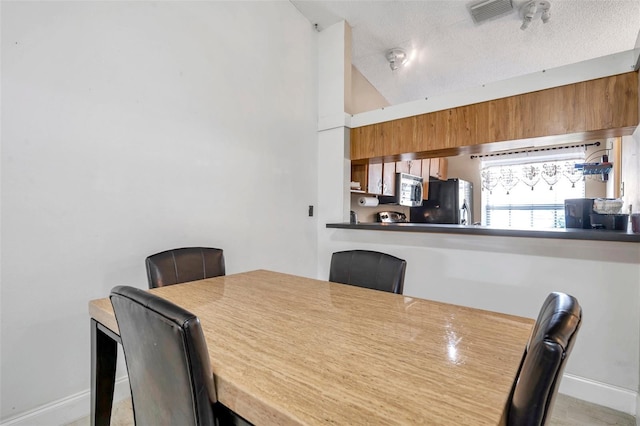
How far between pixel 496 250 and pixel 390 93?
10.1 feet

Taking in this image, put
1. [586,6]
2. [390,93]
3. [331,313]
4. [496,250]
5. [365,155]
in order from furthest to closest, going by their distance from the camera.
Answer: [390,93]
[365,155]
[586,6]
[496,250]
[331,313]

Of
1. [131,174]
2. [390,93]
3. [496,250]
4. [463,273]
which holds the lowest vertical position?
[463,273]

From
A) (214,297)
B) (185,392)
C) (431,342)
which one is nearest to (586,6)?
(431,342)

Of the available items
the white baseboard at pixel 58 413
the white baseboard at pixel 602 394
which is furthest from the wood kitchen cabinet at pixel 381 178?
the white baseboard at pixel 58 413

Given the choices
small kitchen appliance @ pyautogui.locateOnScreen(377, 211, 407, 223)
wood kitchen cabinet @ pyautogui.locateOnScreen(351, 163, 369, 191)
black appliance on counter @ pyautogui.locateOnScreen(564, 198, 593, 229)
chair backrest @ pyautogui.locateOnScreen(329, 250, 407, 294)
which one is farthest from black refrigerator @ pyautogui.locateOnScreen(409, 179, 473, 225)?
chair backrest @ pyautogui.locateOnScreen(329, 250, 407, 294)

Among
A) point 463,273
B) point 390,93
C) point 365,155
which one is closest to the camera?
point 463,273

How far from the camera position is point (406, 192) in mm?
4219

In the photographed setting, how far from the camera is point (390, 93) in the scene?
435 cm

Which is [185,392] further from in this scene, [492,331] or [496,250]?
[496,250]

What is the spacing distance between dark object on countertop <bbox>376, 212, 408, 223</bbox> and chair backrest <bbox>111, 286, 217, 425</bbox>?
3.87m

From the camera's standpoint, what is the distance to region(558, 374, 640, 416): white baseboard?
1627 millimetres

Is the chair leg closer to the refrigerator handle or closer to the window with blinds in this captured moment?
the refrigerator handle

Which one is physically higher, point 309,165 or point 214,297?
point 309,165

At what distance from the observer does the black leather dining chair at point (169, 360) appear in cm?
58
